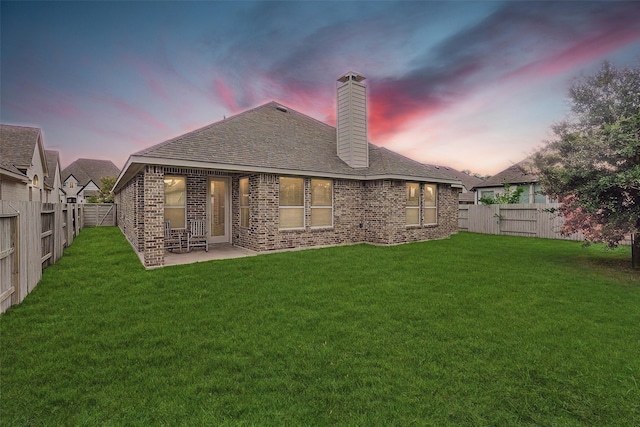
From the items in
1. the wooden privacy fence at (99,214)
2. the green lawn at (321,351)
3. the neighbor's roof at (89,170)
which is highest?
the neighbor's roof at (89,170)

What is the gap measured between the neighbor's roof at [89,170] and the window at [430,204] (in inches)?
1833

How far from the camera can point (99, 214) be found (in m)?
22.6

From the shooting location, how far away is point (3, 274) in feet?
14.7

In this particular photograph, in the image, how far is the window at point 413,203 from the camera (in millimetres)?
13000

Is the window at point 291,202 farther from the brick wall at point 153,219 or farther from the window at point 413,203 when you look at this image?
the window at point 413,203

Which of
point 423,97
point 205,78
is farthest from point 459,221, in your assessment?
point 205,78

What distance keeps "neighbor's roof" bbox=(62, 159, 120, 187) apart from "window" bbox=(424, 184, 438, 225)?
153ft

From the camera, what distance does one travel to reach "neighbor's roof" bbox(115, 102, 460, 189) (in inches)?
353

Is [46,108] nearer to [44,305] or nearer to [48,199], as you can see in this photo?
[44,305]

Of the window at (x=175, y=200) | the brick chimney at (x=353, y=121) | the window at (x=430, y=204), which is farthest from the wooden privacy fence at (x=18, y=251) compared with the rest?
the window at (x=430, y=204)

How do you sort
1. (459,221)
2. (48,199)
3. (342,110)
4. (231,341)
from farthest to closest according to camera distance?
(48,199), (459,221), (342,110), (231,341)

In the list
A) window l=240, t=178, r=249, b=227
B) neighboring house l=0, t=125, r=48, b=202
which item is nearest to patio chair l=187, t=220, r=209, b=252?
window l=240, t=178, r=249, b=227

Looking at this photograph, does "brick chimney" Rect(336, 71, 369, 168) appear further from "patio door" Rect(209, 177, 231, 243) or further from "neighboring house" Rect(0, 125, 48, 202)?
"neighboring house" Rect(0, 125, 48, 202)

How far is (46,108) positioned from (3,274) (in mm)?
12033
